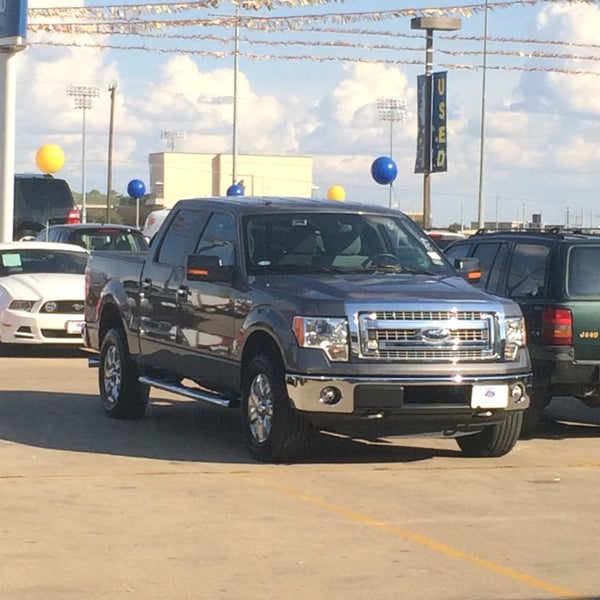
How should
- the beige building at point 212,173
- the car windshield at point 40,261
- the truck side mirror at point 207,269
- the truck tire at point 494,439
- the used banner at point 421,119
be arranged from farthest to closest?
the beige building at point 212,173, the used banner at point 421,119, the car windshield at point 40,261, the truck side mirror at point 207,269, the truck tire at point 494,439

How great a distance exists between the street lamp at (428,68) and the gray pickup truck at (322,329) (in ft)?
99.7

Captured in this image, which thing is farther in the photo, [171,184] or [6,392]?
[171,184]

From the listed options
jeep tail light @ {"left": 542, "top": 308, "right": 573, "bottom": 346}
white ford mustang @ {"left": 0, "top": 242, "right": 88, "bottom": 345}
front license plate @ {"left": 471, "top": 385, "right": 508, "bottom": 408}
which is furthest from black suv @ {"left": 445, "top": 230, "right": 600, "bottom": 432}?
white ford mustang @ {"left": 0, "top": 242, "right": 88, "bottom": 345}

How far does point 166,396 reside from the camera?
15789 mm

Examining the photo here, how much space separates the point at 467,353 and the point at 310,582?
3863 mm

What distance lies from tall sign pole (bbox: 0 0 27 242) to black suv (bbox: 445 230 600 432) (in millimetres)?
19228

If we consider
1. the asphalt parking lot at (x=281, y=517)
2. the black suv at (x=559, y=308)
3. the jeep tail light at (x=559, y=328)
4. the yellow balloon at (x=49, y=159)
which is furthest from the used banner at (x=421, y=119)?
the jeep tail light at (x=559, y=328)

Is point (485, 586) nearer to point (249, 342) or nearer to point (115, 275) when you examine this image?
point (249, 342)

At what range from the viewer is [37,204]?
36.8 metres

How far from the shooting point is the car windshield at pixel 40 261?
21.0 m

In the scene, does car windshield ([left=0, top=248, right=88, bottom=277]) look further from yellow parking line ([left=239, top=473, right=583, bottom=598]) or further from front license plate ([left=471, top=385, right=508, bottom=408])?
yellow parking line ([left=239, top=473, right=583, bottom=598])

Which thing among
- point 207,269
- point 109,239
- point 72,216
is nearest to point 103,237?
point 109,239

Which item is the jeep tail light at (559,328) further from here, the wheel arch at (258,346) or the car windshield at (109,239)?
the car windshield at (109,239)

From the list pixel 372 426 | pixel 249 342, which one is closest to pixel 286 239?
pixel 249 342
